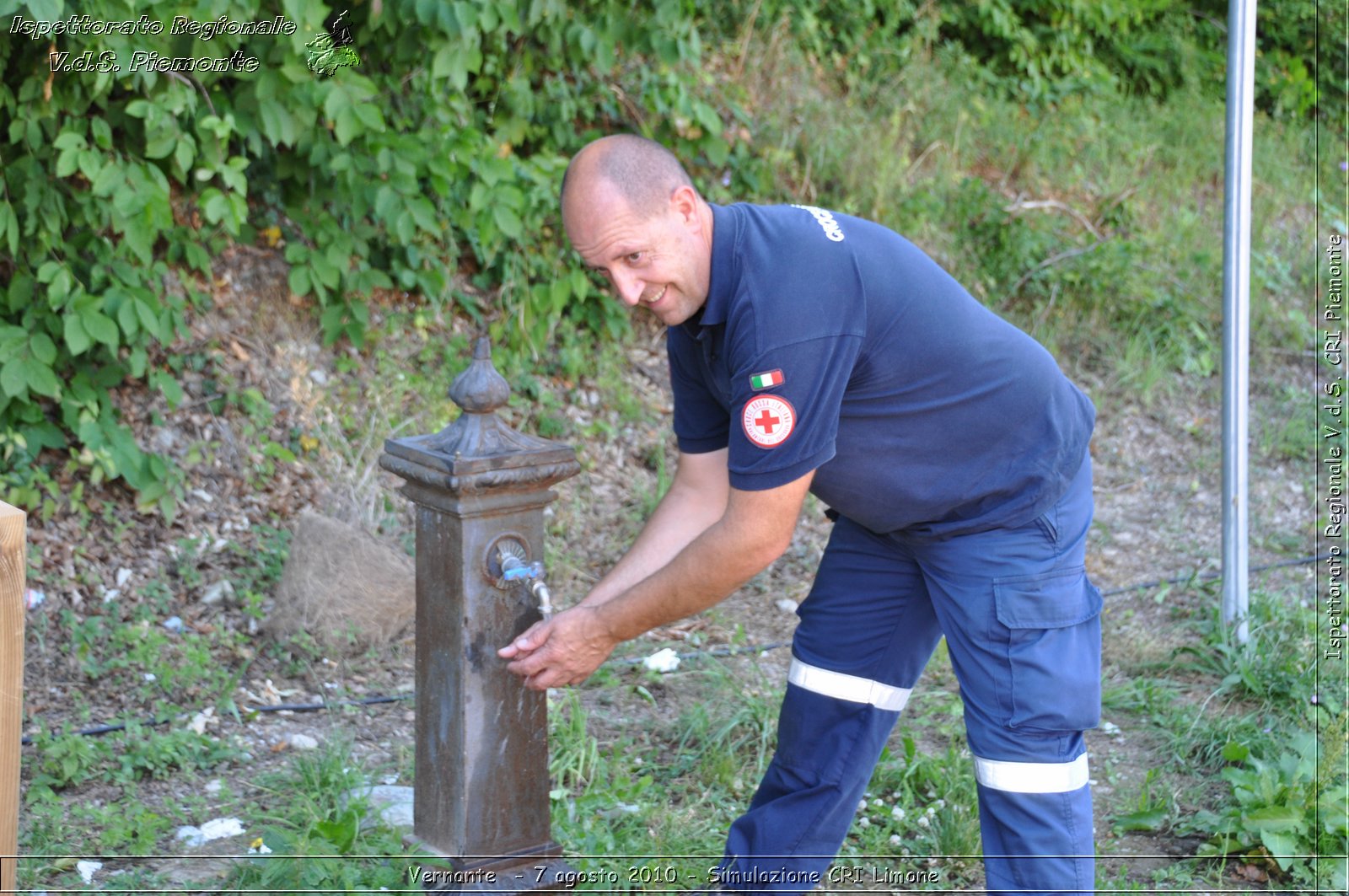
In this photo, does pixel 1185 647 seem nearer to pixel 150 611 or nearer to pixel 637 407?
pixel 637 407

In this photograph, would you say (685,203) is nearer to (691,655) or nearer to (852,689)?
(852,689)

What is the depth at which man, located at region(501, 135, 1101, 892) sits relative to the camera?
2.24 metres

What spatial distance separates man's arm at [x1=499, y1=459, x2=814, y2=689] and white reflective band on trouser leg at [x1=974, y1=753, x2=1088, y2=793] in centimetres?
65

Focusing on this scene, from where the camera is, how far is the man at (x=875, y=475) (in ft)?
7.36

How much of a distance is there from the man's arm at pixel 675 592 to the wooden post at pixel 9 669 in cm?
90

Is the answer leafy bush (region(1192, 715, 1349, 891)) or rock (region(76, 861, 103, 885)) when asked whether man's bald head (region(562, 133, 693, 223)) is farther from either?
leafy bush (region(1192, 715, 1349, 891))

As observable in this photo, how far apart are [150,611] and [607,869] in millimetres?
2045

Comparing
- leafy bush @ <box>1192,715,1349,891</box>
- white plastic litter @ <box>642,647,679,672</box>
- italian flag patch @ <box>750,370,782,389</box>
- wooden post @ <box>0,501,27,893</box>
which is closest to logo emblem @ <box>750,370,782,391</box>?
italian flag patch @ <box>750,370,782,389</box>

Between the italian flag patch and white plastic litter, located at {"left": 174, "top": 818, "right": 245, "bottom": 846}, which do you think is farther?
white plastic litter, located at {"left": 174, "top": 818, "right": 245, "bottom": 846}

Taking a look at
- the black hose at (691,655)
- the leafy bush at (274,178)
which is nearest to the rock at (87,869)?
the black hose at (691,655)

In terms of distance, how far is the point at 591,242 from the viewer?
7.42 ft

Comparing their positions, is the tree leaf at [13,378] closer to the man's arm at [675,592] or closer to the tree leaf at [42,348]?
the tree leaf at [42,348]

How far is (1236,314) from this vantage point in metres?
3.96

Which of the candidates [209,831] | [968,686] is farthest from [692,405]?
[209,831]
